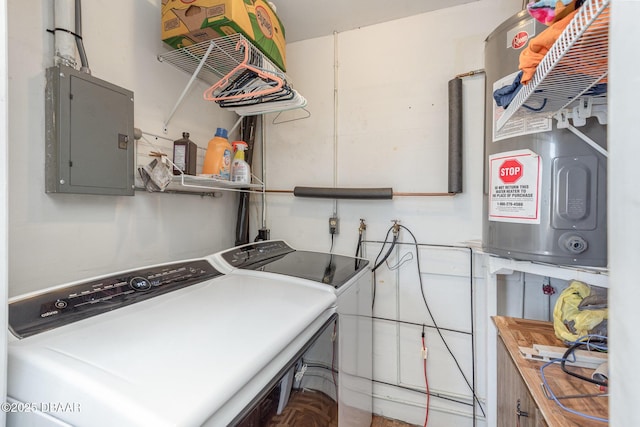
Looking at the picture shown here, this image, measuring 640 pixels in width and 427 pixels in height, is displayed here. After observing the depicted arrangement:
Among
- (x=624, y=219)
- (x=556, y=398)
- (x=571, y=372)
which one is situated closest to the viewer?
(x=624, y=219)

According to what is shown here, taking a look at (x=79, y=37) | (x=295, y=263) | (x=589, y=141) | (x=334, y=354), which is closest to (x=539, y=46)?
(x=589, y=141)

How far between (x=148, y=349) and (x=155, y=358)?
0.05m

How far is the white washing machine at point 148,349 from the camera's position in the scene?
50 cm

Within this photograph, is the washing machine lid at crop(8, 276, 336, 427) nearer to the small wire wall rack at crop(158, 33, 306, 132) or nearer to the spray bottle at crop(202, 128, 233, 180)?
the spray bottle at crop(202, 128, 233, 180)

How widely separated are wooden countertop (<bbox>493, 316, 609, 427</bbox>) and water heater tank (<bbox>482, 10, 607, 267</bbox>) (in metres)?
0.35

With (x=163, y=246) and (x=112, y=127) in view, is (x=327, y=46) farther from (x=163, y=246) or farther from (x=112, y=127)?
(x=163, y=246)

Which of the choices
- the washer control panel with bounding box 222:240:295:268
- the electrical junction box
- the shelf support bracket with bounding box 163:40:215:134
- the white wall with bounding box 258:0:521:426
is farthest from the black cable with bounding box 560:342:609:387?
the shelf support bracket with bounding box 163:40:215:134

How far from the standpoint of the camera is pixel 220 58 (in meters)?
1.46

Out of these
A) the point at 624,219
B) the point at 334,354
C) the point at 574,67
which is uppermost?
the point at 574,67

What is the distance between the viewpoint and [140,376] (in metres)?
0.54

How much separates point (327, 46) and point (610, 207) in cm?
212

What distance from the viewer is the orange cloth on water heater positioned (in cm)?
65

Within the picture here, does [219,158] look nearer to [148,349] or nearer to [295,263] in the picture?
[295,263]

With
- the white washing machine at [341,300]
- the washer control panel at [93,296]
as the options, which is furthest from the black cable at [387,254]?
the washer control panel at [93,296]
